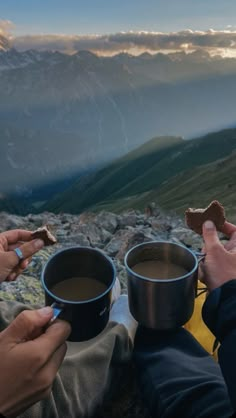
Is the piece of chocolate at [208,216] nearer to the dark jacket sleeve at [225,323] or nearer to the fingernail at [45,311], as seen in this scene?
the dark jacket sleeve at [225,323]

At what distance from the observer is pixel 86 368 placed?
3.11 m

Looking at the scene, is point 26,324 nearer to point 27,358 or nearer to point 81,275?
point 27,358

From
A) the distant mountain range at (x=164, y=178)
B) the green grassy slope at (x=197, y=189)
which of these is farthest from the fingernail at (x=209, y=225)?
the distant mountain range at (x=164, y=178)

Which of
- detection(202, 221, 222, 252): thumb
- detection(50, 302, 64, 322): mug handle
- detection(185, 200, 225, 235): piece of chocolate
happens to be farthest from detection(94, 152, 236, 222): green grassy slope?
detection(50, 302, 64, 322): mug handle

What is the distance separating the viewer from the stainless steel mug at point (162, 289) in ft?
8.48

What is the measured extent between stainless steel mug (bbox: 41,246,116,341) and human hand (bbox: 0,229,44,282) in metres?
0.43

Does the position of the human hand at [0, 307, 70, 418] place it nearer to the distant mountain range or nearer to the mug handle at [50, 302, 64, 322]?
the mug handle at [50, 302, 64, 322]

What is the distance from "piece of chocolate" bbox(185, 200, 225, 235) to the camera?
10.1ft

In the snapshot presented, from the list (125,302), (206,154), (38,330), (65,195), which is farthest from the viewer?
(65,195)

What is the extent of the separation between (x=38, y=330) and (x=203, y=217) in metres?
1.54

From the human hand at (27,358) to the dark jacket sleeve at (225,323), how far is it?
0.99 metres

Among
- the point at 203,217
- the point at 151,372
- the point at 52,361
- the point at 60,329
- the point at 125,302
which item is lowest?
the point at 151,372

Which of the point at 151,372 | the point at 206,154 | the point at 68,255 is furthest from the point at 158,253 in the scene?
the point at 206,154

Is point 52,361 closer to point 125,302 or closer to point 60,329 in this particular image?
point 60,329
